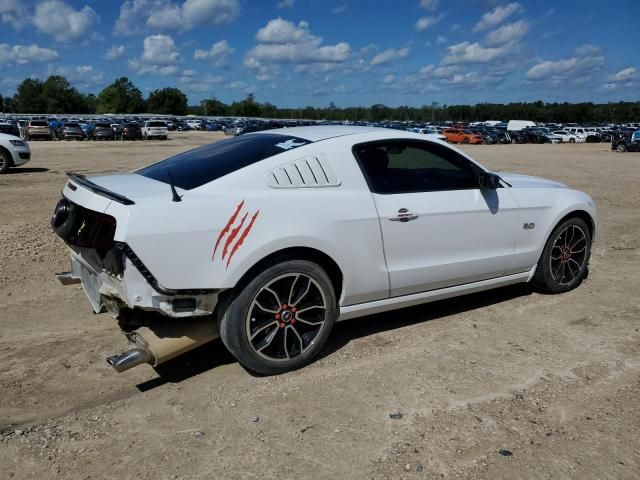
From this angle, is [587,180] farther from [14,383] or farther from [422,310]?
[14,383]

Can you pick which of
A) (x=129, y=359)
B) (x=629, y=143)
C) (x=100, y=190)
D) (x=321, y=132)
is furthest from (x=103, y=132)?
(x=129, y=359)

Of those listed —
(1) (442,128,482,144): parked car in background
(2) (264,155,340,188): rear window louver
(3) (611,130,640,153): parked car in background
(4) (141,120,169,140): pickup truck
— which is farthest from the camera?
(1) (442,128,482,144): parked car in background

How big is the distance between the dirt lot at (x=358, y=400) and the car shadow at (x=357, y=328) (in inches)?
0.8

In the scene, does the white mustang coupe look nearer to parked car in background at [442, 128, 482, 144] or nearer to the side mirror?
the side mirror

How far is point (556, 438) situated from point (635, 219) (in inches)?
311

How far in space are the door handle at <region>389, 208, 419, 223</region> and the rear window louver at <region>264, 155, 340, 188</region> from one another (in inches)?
18.9

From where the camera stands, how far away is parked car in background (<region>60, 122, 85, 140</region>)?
47.1 m

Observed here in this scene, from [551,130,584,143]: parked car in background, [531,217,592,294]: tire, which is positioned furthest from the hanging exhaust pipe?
[551,130,584,143]: parked car in background

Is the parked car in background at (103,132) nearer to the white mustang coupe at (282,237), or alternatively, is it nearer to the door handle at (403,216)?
the white mustang coupe at (282,237)

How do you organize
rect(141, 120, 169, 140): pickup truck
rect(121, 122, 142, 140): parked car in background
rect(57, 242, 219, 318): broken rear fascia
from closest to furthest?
rect(57, 242, 219, 318): broken rear fascia, rect(121, 122, 142, 140): parked car in background, rect(141, 120, 169, 140): pickup truck

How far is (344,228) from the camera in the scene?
3.83 metres

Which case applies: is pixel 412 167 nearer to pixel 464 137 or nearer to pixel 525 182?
pixel 525 182

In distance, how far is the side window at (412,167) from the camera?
4.13 metres

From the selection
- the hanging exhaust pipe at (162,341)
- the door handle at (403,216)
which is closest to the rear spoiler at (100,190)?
the hanging exhaust pipe at (162,341)
